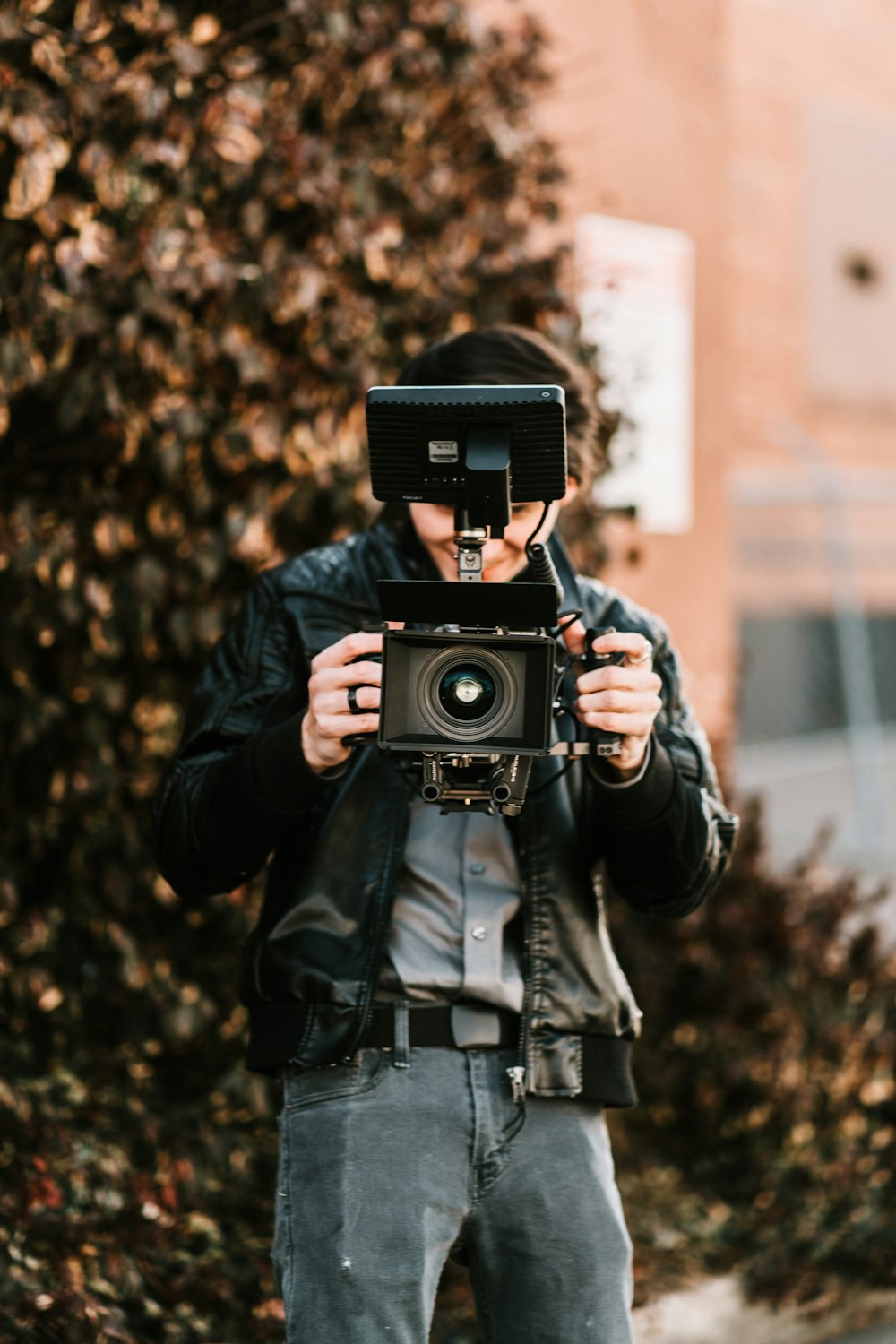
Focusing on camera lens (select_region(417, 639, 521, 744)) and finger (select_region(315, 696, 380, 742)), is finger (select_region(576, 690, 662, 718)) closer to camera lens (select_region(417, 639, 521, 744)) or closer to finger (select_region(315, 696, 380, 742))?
camera lens (select_region(417, 639, 521, 744))

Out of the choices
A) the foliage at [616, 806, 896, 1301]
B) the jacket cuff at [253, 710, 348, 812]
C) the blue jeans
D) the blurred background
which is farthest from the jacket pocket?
the foliage at [616, 806, 896, 1301]

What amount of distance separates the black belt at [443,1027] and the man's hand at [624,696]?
0.36 metres

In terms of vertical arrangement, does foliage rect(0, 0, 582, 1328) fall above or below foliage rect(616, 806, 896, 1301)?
above

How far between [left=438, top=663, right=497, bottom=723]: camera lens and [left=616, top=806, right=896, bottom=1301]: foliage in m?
2.33

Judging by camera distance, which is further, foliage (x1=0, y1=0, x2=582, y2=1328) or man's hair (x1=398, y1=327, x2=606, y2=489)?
foliage (x1=0, y1=0, x2=582, y2=1328)

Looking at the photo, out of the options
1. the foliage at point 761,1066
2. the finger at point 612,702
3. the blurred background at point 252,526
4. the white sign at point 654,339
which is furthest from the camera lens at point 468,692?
the white sign at point 654,339

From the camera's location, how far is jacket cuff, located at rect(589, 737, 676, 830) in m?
1.87

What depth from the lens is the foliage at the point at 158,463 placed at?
117 inches

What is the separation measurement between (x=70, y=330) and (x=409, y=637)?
1.62m

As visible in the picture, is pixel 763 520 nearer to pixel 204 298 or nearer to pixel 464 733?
pixel 204 298

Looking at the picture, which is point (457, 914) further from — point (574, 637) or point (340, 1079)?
point (574, 637)

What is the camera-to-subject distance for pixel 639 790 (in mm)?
1874

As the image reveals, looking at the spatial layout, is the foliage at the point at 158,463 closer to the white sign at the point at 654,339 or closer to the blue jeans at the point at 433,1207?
the white sign at the point at 654,339

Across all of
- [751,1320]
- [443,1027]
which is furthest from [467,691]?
[751,1320]
